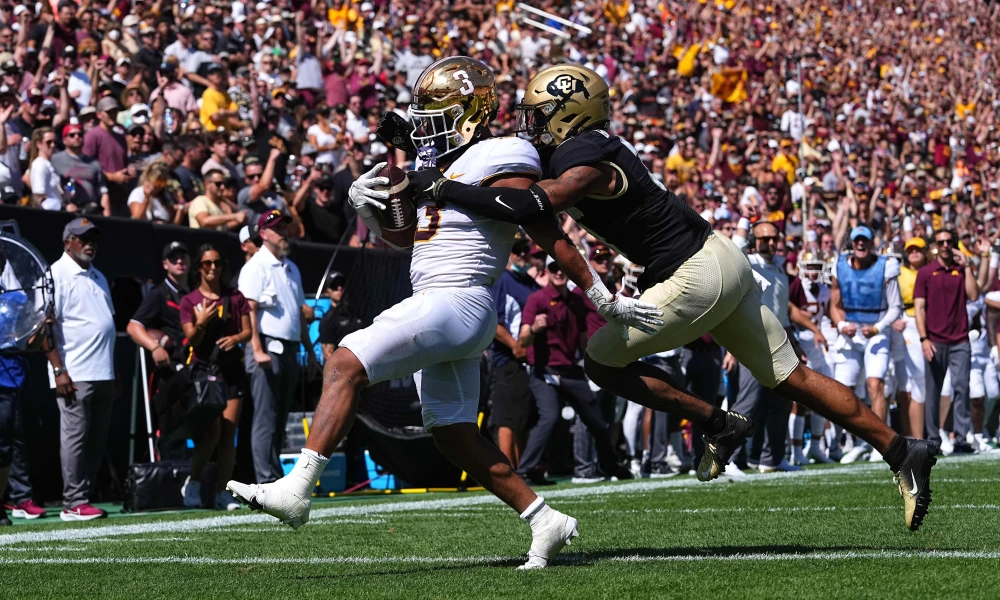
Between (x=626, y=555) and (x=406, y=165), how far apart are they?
10.6 m

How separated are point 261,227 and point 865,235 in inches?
215

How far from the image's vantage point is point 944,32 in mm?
35438

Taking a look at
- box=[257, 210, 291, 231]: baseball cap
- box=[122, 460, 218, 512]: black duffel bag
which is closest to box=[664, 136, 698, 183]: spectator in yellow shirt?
box=[257, 210, 291, 231]: baseball cap

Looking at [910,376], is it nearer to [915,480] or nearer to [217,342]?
[217,342]

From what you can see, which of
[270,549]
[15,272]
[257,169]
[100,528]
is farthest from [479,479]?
[257,169]

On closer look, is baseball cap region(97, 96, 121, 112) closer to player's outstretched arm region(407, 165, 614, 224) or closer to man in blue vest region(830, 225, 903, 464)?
man in blue vest region(830, 225, 903, 464)

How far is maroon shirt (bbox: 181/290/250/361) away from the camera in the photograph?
9727mm

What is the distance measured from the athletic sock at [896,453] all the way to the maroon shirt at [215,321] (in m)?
5.30

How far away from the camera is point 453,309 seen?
16.6ft

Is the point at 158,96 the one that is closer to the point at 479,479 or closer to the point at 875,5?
the point at 479,479

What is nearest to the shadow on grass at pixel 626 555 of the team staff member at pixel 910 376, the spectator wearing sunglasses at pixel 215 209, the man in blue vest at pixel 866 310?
the spectator wearing sunglasses at pixel 215 209

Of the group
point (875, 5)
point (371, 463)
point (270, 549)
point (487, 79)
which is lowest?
point (371, 463)

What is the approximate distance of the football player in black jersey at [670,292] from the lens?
5.55 m

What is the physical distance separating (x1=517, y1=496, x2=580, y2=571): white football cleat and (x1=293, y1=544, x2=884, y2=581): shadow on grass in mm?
107
